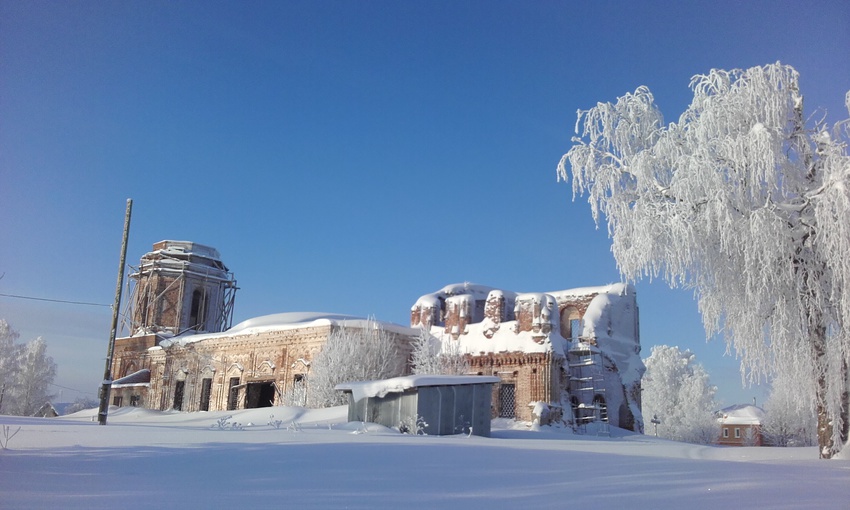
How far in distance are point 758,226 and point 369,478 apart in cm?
813

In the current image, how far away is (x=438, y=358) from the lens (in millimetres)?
27391

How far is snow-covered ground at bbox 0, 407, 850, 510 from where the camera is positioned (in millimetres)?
5785

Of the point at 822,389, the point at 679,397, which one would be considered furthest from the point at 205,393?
the point at 679,397

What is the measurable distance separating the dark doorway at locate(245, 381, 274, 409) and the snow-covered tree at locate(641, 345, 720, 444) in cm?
2964

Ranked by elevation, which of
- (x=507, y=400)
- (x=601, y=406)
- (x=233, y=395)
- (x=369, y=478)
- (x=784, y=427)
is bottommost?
(x=784, y=427)

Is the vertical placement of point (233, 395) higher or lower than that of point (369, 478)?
higher

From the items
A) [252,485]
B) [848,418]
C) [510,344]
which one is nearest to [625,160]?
[848,418]

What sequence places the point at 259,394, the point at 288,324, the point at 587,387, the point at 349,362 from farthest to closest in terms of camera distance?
the point at 259,394, the point at 288,324, the point at 587,387, the point at 349,362

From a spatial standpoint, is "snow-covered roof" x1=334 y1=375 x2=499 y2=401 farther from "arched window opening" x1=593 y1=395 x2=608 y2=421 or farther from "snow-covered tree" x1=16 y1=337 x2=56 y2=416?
"snow-covered tree" x1=16 y1=337 x2=56 y2=416

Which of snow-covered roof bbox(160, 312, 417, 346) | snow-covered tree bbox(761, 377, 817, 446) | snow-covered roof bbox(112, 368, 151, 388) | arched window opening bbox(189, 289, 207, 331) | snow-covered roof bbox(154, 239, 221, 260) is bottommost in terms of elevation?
snow-covered tree bbox(761, 377, 817, 446)

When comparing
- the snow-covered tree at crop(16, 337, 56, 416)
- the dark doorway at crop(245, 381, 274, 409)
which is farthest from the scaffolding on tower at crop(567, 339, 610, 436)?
the snow-covered tree at crop(16, 337, 56, 416)

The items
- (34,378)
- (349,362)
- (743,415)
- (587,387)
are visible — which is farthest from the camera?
(743,415)

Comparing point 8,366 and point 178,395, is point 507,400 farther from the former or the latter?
point 8,366

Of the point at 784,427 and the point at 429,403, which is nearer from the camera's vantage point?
the point at 429,403
